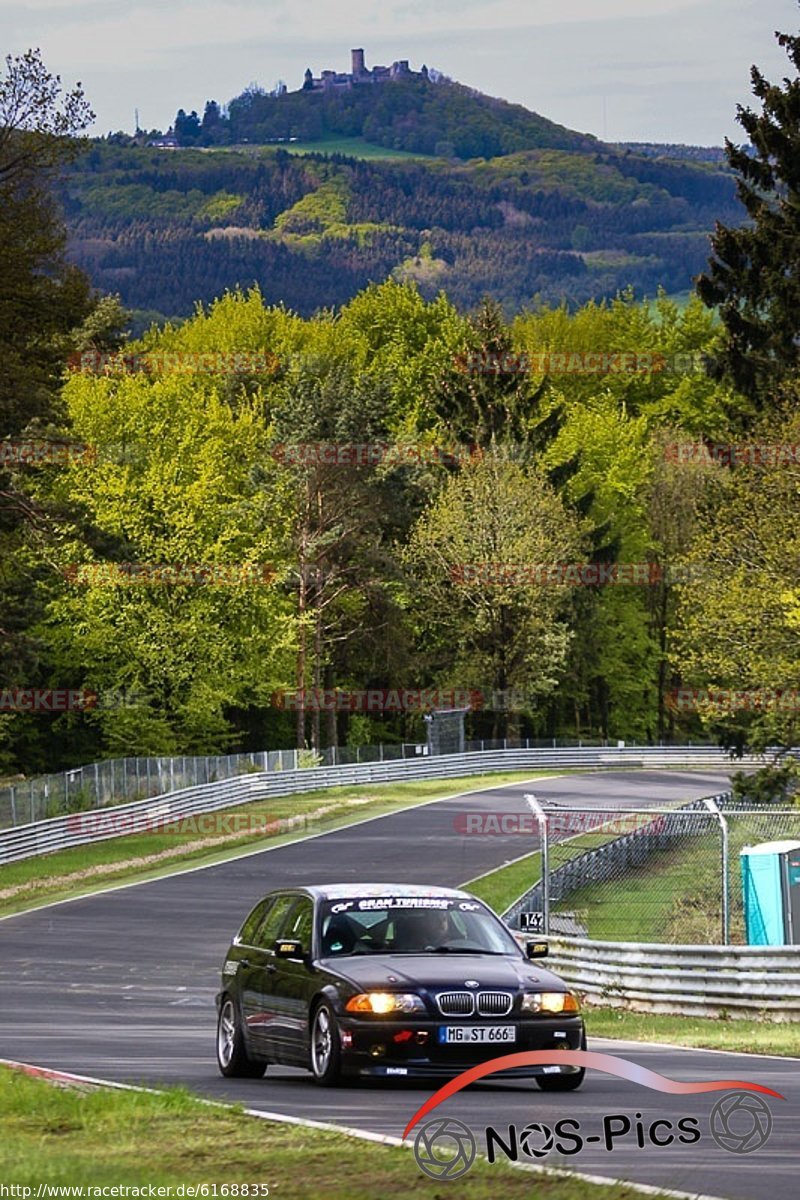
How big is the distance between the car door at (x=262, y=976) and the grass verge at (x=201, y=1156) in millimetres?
2695

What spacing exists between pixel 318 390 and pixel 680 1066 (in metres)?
77.1

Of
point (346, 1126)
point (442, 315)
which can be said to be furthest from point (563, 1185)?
point (442, 315)

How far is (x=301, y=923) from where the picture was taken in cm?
1546

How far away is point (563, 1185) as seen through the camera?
30.1 ft

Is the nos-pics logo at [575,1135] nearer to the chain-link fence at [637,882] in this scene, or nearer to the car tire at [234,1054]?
the car tire at [234,1054]

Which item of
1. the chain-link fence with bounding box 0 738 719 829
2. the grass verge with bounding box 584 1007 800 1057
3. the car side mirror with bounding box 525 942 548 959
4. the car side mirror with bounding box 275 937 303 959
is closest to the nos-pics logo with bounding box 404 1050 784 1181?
the car side mirror with bounding box 275 937 303 959

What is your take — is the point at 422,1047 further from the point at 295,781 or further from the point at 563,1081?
the point at 295,781

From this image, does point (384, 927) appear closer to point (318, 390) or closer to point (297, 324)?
point (318, 390)

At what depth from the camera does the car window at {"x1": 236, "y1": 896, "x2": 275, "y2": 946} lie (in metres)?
16.4

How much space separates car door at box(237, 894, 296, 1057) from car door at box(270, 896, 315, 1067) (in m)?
0.10

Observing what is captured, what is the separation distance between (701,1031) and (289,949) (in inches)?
A: 285

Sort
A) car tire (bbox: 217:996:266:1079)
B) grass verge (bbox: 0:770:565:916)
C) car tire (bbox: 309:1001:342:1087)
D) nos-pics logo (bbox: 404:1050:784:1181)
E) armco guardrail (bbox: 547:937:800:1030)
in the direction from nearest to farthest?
nos-pics logo (bbox: 404:1050:784:1181), car tire (bbox: 309:1001:342:1087), car tire (bbox: 217:996:266:1079), armco guardrail (bbox: 547:937:800:1030), grass verge (bbox: 0:770:565:916)

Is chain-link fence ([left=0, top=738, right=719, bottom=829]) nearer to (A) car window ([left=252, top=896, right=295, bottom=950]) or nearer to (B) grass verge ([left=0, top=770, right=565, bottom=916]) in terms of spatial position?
(B) grass verge ([left=0, top=770, right=565, bottom=916])

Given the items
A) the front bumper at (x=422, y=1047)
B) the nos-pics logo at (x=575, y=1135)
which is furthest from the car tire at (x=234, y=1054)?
the nos-pics logo at (x=575, y=1135)
